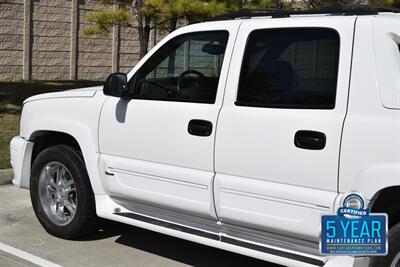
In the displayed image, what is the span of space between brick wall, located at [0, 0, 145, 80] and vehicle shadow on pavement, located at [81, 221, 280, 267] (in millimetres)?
13705

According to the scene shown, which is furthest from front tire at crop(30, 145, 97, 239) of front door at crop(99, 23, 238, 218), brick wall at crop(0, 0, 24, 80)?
brick wall at crop(0, 0, 24, 80)

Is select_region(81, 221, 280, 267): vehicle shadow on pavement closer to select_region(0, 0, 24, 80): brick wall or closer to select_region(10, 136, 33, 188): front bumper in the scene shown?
select_region(10, 136, 33, 188): front bumper

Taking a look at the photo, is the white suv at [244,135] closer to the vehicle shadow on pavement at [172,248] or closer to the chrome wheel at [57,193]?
the chrome wheel at [57,193]

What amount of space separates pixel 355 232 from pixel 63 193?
2955 mm

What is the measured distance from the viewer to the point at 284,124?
3.99 meters

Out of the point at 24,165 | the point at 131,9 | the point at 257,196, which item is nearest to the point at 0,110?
the point at 131,9

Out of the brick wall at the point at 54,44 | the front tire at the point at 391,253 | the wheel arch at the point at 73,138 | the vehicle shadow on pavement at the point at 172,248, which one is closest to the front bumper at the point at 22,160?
the wheel arch at the point at 73,138

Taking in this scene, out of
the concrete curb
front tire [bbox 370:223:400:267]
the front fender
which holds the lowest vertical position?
the concrete curb

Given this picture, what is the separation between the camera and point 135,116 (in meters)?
4.83

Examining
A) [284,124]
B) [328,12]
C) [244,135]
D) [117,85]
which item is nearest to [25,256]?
[117,85]

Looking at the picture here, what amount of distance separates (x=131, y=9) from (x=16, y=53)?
5.98 meters

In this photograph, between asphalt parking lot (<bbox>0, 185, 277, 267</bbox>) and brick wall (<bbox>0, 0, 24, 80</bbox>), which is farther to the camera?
brick wall (<bbox>0, 0, 24, 80</bbox>)

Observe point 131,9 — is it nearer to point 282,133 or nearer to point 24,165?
point 24,165

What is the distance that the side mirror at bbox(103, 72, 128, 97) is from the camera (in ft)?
16.1
